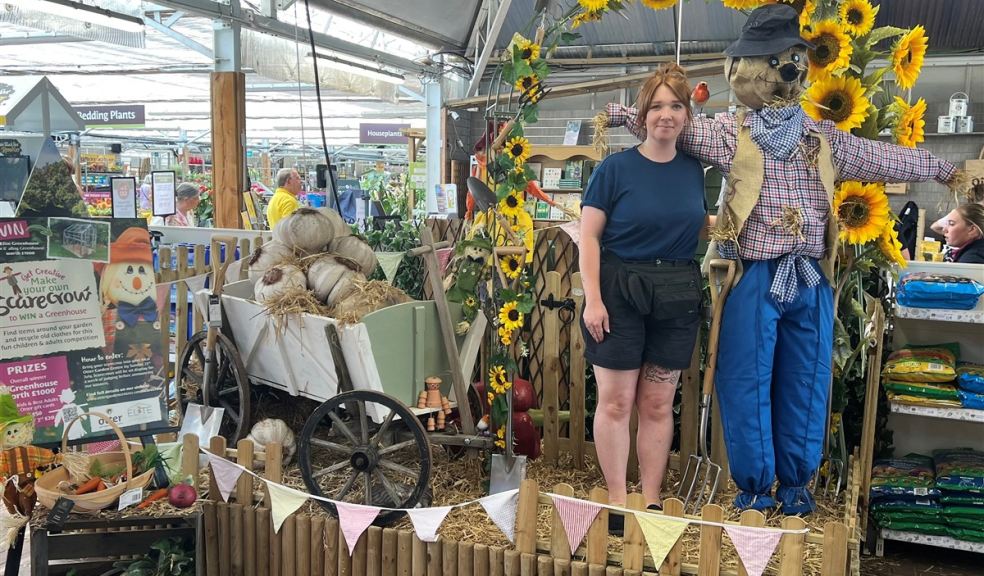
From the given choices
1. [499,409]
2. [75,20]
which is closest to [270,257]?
[499,409]

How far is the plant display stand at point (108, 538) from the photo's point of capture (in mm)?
2701

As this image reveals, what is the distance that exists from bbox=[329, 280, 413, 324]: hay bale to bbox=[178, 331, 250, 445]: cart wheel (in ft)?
1.81

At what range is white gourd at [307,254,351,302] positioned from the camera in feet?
10.7

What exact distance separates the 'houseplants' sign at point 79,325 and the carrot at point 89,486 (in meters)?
0.21

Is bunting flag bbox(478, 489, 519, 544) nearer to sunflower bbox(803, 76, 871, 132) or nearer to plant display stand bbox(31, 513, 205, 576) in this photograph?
plant display stand bbox(31, 513, 205, 576)

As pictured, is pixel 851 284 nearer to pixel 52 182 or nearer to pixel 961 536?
pixel 961 536

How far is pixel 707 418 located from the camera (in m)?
3.09

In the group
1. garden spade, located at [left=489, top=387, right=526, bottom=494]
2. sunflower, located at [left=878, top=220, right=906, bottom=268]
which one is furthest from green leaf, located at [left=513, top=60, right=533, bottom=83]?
sunflower, located at [left=878, top=220, right=906, bottom=268]

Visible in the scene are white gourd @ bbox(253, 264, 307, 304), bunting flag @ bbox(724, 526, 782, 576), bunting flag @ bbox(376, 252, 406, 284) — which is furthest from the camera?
bunting flag @ bbox(376, 252, 406, 284)

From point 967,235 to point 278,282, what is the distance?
3.37m

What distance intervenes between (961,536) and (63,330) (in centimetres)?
349

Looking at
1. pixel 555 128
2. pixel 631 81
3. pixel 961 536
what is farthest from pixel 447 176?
pixel 961 536

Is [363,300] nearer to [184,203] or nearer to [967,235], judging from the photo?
[967,235]

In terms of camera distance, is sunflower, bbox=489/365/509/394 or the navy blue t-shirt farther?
sunflower, bbox=489/365/509/394
